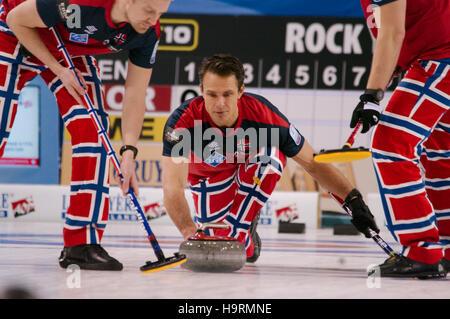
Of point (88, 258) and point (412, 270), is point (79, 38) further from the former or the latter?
point (412, 270)

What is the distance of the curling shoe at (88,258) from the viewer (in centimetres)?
252

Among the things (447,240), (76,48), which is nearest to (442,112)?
(447,240)

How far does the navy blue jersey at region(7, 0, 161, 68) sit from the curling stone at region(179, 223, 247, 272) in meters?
0.78

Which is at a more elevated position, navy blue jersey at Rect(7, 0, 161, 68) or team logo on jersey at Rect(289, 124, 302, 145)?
navy blue jersey at Rect(7, 0, 161, 68)

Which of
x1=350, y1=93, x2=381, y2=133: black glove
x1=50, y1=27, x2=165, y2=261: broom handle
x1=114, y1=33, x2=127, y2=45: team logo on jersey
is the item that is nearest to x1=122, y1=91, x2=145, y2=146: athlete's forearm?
x1=50, y1=27, x2=165, y2=261: broom handle

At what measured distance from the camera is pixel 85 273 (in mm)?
2373

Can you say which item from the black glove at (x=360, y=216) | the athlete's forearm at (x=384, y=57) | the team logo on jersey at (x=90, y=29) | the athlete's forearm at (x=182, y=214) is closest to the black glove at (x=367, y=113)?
the athlete's forearm at (x=384, y=57)

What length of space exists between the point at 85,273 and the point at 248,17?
546 centimetres

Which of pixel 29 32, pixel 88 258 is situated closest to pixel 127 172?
pixel 88 258

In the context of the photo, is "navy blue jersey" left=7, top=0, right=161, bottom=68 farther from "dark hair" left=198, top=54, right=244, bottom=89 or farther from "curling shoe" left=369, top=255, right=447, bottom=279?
"curling shoe" left=369, top=255, right=447, bottom=279

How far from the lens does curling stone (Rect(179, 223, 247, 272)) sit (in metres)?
2.50

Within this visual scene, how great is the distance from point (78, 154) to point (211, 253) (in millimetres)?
673

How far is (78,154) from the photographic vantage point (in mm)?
2586

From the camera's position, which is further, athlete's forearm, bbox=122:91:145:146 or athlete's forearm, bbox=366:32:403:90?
athlete's forearm, bbox=122:91:145:146
